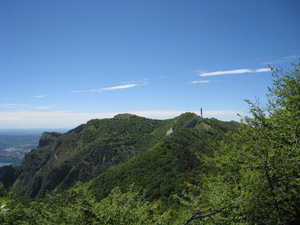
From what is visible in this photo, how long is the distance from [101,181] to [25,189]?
393 ft

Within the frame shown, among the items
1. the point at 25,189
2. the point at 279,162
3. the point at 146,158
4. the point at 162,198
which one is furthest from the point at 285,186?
the point at 25,189

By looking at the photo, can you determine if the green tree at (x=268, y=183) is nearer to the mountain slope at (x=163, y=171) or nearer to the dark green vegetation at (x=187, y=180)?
the dark green vegetation at (x=187, y=180)

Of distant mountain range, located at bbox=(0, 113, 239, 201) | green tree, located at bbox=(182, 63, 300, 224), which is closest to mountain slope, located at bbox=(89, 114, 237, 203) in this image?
distant mountain range, located at bbox=(0, 113, 239, 201)

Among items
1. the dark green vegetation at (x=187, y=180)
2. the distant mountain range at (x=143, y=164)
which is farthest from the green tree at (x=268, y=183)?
the distant mountain range at (x=143, y=164)

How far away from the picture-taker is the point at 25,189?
17138 centimetres

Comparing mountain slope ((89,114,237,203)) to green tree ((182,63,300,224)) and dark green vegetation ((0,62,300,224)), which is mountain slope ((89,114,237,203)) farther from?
green tree ((182,63,300,224))

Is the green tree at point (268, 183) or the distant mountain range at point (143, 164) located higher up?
the green tree at point (268, 183)

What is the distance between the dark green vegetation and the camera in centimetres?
946

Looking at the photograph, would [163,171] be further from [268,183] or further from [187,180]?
[268,183]

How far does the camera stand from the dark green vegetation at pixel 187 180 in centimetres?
946

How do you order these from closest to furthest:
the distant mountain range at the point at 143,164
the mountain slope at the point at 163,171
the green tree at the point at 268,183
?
1. the green tree at the point at 268,183
2. the mountain slope at the point at 163,171
3. the distant mountain range at the point at 143,164

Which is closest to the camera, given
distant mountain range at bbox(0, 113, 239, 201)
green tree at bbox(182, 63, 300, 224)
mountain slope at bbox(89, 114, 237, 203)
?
green tree at bbox(182, 63, 300, 224)

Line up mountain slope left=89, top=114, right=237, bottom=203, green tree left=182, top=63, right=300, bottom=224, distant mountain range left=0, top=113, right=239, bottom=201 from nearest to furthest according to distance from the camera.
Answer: green tree left=182, top=63, right=300, bottom=224 → mountain slope left=89, top=114, right=237, bottom=203 → distant mountain range left=0, top=113, right=239, bottom=201

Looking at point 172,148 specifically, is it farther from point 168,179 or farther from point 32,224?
point 32,224
